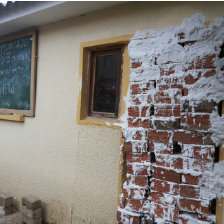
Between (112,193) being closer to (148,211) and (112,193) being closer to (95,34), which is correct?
(148,211)

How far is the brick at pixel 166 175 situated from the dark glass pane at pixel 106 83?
85 cm

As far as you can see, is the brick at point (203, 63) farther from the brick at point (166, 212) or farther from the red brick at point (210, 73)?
the brick at point (166, 212)

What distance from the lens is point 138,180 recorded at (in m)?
1.86

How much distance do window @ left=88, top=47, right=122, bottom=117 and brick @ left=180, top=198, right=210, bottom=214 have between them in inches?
42.9

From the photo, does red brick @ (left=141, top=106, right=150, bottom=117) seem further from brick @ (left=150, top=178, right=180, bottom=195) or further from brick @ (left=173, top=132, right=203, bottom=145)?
brick @ (left=150, top=178, right=180, bottom=195)

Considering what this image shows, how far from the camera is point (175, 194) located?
1680mm

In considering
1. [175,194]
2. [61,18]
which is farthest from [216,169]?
[61,18]

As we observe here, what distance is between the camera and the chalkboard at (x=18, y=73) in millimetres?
2996

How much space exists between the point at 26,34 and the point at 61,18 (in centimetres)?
77

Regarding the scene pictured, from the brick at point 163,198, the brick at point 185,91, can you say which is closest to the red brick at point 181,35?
the brick at point 185,91

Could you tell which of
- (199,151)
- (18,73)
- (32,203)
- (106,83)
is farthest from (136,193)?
(18,73)

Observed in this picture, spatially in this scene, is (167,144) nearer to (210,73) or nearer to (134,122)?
(134,122)

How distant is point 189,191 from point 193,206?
0.38ft

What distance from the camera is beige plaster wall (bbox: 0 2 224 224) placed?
2107mm
